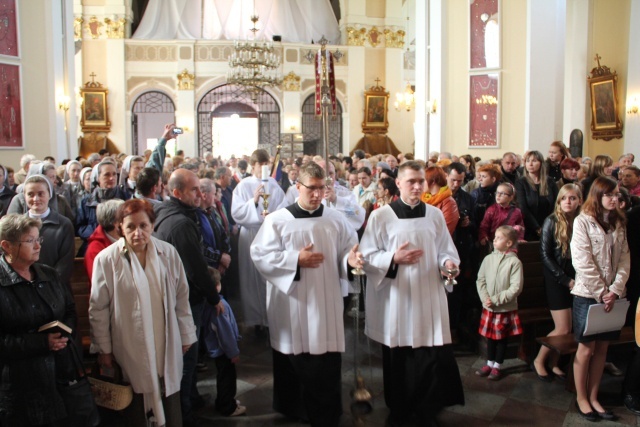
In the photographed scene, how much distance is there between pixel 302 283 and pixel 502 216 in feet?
8.45

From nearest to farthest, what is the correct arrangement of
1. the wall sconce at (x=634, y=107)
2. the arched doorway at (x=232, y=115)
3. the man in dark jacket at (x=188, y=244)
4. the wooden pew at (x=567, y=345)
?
1. the man in dark jacket at (x=188, y=244)
2. the wooden pew at (x=567, y=345)
3. the wall sconce at (x=634, y=107)
4. the arched doorway at (x=232, y=115)

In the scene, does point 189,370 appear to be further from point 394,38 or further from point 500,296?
point 394,38

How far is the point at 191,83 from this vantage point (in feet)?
72.0

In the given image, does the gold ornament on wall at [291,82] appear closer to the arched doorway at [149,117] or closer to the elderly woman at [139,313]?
the arched doorway at [149,117]

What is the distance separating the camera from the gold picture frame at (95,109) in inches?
830

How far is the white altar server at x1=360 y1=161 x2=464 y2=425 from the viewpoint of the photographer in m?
4.25

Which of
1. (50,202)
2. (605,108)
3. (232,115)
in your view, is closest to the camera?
(50,202)

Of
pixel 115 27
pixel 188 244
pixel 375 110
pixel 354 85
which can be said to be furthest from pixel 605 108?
pixel 115 27

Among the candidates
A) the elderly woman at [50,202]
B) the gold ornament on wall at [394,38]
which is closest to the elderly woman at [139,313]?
the elderly woman at [50,202]

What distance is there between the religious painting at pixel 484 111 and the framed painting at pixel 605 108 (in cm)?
363

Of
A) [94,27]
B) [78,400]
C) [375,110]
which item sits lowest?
[78,400]

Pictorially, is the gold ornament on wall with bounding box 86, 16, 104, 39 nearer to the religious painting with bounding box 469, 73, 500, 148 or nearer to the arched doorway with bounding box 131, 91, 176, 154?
the arched doorway with bounding box 131, 91, 176, 154

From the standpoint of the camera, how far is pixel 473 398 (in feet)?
15.6

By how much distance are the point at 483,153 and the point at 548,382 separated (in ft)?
28.3
